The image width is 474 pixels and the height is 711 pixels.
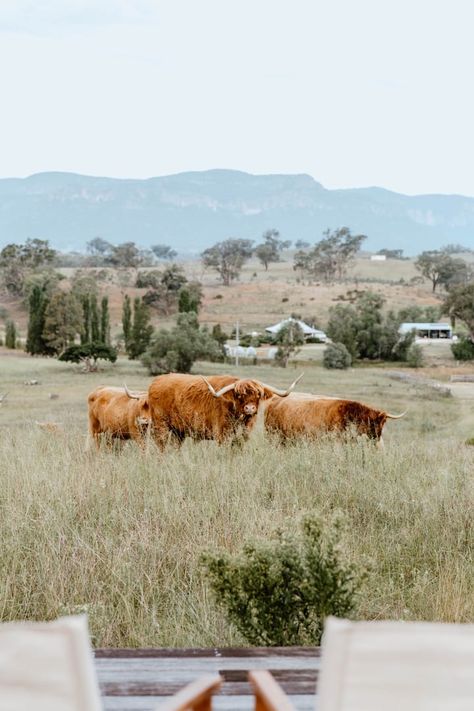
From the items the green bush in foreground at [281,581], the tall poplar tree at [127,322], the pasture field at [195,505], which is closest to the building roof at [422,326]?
the pasture field at [195,505]

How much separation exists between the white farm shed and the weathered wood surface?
13.2 ft

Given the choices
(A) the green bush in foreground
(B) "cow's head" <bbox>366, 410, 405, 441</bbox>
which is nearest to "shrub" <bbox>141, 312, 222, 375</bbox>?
(B) "cow's head" <bbox>366, 410, 405, 441</bbox>

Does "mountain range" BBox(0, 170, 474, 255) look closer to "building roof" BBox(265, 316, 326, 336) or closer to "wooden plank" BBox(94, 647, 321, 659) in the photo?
"building roof" BBox(265, 316, 326, 336)

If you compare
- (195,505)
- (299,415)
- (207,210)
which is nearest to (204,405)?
(299,415)

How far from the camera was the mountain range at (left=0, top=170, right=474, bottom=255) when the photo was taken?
22.4ft

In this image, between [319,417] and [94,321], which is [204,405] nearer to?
[319,417]

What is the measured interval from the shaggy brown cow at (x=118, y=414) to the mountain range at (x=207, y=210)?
3.84 feet

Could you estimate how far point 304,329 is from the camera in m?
6.45

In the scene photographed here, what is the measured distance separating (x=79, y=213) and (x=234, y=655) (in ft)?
16.8

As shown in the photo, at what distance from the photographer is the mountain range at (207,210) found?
6.84 m

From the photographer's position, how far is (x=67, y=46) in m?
6.29

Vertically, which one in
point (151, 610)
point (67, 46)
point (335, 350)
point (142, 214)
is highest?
point (67, 46)

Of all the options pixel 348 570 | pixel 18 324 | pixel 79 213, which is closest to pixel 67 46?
pixel 79 213

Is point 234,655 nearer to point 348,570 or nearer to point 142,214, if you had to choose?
point 348,570
